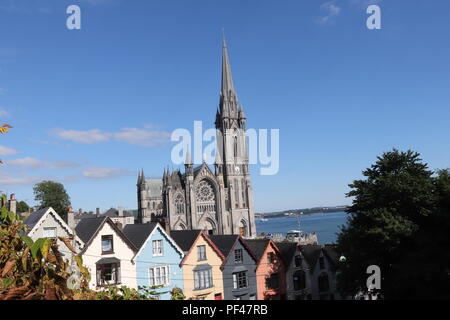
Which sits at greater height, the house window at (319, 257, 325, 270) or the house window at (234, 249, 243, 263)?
the house window at (234, 249, 243, 263)

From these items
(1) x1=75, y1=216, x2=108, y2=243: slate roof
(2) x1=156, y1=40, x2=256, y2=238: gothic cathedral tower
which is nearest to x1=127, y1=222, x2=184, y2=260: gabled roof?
(1) x1=75, y1=216, x2=108, y2=243: slate roof

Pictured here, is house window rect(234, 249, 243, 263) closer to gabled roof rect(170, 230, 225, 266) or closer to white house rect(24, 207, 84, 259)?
gabled roof rect(170, 230, 225, 266)

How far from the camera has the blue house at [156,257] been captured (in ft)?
106

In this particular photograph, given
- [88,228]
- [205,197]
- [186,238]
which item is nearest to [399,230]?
[186,238]

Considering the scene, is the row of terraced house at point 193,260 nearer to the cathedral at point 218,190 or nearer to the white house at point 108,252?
the white house at point 108,252

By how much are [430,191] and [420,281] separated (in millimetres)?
7922

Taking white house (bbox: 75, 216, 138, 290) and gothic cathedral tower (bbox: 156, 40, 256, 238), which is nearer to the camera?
white house (bbox: 75, 216, 138, 290)

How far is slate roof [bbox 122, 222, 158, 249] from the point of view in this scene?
33.1 meters

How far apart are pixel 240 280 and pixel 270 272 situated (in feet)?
12.3

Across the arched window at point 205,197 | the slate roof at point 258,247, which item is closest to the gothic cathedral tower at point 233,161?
the arched window at point 205,197

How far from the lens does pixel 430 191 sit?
28562mm

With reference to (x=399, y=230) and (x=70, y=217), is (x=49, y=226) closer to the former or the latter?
(x=70, y=217)

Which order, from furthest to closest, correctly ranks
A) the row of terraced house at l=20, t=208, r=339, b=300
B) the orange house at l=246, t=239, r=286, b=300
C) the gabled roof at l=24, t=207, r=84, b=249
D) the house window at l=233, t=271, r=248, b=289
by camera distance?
the orange house at l=246, t=239, r=286, b=300, the house window at l=233, t=271, r=248, b=289, the row of terraced house at l=20, t=208, r=339, b=300, the gabled roof at l=24, t=207, r=84, b=249
